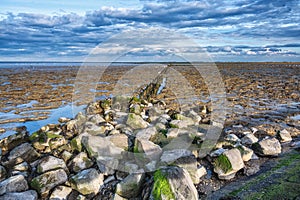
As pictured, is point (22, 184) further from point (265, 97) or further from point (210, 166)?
point (265, 97)

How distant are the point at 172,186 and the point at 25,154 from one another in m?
4.28

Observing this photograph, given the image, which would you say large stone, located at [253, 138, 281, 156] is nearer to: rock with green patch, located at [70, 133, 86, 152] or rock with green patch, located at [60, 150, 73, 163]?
rock with green patch, located at [70, 133, 86, 152]

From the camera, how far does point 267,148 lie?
7055 mm

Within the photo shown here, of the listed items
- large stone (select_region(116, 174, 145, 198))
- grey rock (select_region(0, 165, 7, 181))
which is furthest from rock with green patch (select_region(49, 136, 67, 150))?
large stone (select_region(116, 174, 145, 198))

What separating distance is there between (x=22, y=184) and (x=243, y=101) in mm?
12376

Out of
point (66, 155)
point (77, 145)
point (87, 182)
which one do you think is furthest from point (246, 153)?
point (66, 155)

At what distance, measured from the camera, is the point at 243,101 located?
14961 millimetres

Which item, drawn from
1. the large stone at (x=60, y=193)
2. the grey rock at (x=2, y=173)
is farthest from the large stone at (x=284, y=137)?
the grey rock at (x=2, y=173)

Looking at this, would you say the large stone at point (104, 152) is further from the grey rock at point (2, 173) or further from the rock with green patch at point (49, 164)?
the grey rock at point (2, 173)

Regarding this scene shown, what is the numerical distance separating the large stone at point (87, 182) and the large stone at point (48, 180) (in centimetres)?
28

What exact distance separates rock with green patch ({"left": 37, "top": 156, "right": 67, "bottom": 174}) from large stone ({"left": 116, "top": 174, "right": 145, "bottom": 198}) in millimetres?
1669

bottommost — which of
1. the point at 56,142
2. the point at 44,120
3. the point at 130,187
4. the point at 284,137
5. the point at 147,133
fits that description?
the point at 44,120

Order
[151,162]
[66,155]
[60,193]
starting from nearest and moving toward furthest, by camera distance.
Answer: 1. [60,193]
2. [151,162]
3. [66,155]

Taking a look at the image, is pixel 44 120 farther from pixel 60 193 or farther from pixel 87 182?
pixel 87 182
